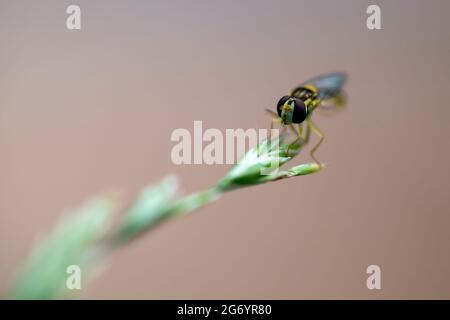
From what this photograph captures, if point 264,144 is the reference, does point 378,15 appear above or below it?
above

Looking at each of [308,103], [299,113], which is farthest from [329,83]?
[299,113]

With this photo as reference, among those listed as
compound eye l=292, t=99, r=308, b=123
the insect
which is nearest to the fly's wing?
the insect

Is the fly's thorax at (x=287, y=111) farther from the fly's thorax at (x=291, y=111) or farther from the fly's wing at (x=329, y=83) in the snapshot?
the fly's wing at (x=329, y=83)

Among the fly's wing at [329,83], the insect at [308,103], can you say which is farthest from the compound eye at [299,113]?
the fly's wing at [329,83]

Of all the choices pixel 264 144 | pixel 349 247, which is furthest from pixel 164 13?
pixel 264 144

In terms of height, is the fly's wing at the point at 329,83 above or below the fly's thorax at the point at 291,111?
above

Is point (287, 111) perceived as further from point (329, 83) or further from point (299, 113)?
point (329, 83)
